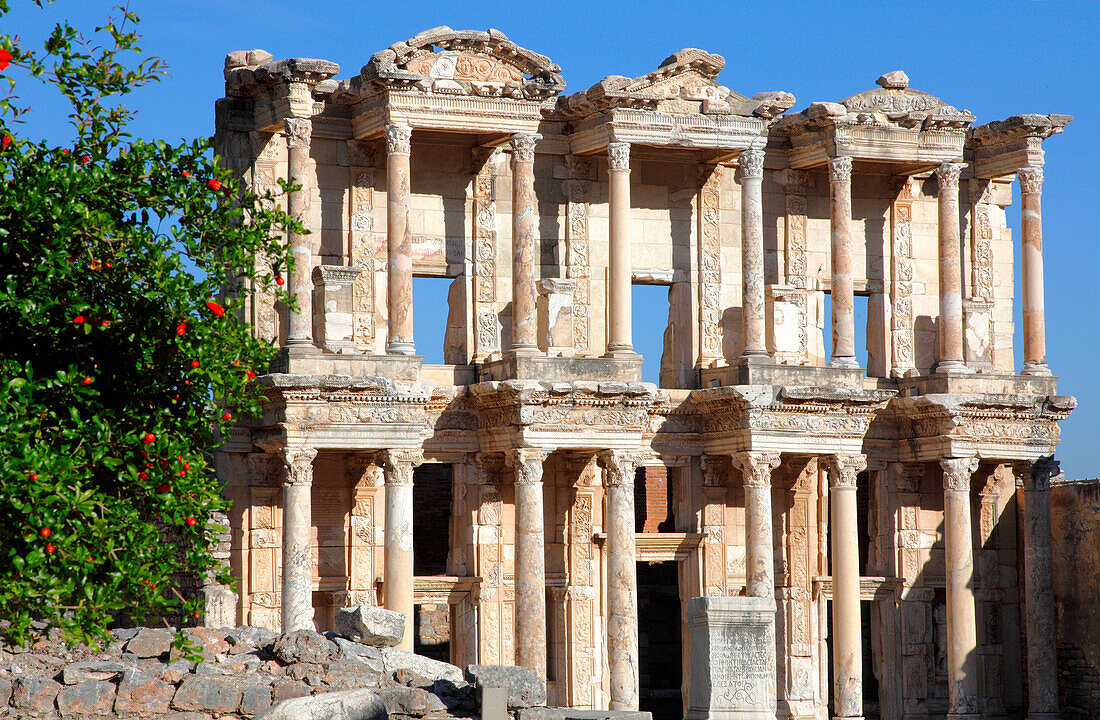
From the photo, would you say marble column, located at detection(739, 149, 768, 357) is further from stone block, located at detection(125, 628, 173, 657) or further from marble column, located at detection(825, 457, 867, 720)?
stone block, located at detection(125, 628, 173, 657)

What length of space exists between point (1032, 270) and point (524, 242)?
27.8ft

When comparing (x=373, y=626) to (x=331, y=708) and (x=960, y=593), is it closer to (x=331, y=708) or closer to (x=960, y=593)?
(x=331, y=708)

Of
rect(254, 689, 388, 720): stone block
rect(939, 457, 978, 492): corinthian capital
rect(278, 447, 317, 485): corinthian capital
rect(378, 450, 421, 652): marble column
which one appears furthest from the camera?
rect(939, 457, 978, 492): corinthian capital

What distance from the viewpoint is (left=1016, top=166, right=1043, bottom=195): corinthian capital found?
2867 cm

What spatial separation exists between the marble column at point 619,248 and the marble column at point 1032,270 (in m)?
6.78

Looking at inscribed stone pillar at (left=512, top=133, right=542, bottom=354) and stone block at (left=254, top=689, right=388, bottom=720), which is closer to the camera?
stone block at (left=254, top=689, right=388, bottom=720)

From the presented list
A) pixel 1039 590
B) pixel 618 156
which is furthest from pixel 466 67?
pixel 1039 590

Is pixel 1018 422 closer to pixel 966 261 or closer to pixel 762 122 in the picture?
pixel 966 261

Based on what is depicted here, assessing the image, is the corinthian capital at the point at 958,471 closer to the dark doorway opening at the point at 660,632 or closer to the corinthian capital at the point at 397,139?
the dark doorway opening at the point at 660,632

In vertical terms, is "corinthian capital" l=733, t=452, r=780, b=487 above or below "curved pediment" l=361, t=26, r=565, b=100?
below

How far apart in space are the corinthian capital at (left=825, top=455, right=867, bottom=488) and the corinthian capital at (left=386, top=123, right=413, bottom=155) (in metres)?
7.82

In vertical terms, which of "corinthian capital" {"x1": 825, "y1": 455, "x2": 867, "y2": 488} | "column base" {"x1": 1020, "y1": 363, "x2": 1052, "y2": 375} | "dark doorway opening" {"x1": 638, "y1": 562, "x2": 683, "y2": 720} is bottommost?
"dark doorway opening" {"x1": 638, "y1": 562, "x2": 683, "y2": 720}

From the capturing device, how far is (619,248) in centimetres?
2612

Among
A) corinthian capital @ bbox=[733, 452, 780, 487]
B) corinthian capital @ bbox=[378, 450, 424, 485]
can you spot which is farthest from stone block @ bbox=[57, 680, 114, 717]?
corinthian capital @ bbox=[733, 452, 780, 487]
